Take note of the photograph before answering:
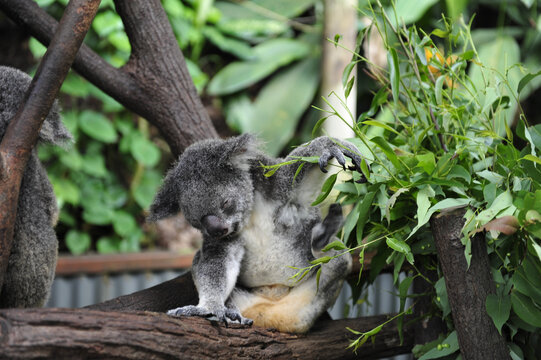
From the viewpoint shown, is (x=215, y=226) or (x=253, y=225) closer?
(x=215, y=226)

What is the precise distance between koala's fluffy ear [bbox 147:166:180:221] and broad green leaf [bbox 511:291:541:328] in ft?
3.69

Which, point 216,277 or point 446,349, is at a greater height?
point 216,277

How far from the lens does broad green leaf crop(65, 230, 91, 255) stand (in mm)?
4660

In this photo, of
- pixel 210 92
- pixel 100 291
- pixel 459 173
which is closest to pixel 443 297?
pixel 459 173

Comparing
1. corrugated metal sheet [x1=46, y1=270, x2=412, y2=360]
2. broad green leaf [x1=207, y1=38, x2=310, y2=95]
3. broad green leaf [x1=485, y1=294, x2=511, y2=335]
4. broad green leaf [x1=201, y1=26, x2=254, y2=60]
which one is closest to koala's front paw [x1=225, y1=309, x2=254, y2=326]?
broad green leaf [x1=485, y1=294, x2=511, y2=335]

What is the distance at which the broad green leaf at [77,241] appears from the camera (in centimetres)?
466

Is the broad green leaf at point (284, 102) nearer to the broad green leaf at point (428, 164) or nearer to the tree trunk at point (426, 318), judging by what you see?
the tree trunk at point (426, 318)

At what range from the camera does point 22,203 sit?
179 cm

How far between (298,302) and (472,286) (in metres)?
0.63

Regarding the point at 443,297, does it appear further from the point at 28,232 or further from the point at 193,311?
the point at 28,232

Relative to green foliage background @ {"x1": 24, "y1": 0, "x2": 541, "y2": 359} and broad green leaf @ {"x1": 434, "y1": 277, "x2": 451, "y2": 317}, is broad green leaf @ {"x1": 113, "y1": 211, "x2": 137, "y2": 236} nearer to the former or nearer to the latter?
green foliage background @ {"x1": 24, "y1": 0, "x2": 541, "y2": 359}

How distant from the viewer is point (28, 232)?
5.88 feet

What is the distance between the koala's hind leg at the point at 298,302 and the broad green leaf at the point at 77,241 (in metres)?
2.92

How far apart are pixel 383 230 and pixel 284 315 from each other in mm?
449
